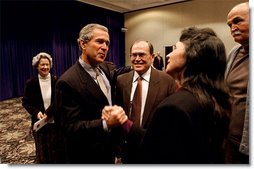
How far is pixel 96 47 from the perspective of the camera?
4.55 ft

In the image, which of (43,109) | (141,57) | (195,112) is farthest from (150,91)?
(43,109)

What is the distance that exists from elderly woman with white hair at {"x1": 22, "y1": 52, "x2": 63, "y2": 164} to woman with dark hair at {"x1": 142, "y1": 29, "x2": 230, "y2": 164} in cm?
105

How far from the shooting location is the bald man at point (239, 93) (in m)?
1.08

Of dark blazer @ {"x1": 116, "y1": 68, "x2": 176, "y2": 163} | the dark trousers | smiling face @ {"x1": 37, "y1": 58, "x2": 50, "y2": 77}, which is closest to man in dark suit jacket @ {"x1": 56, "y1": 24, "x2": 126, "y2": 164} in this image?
dark blazer @ {"x1": 116, "y1": 68, "x2": 176, "y2": 163}

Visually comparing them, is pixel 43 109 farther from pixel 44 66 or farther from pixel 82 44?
pixel 82 44

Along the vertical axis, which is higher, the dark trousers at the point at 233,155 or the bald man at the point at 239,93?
the bald man at the point at 239,93

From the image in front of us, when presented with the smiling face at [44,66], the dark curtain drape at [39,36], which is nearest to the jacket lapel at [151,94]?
the smiling face at [44,66]

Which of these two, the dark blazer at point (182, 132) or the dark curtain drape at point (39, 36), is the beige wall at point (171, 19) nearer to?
the dark curtain drape at point (39, 36)

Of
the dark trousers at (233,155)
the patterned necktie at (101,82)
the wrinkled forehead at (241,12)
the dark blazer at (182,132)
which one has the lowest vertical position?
the dark trousers at (233,155)

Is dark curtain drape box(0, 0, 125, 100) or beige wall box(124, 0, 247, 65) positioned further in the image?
beige wall box(124, 0, 247, 65)

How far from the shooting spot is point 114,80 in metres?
1.67

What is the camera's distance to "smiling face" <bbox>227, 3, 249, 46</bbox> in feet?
3.72

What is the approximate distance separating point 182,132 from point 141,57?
1053 mm

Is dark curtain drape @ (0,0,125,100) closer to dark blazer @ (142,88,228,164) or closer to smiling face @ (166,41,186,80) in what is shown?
smiling face @ (166,41,186,80)
